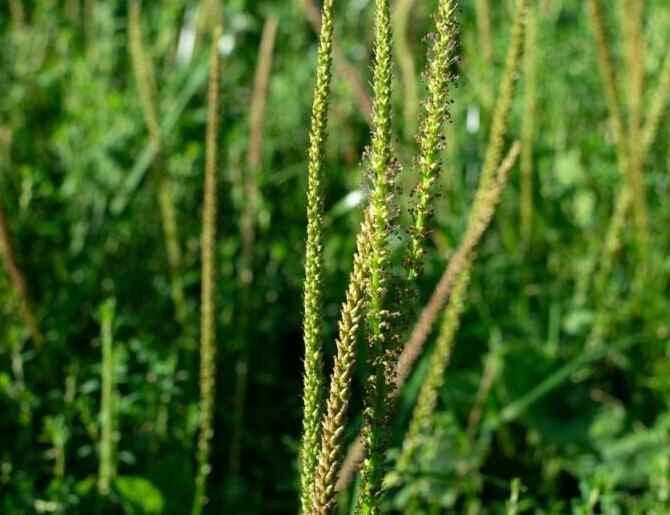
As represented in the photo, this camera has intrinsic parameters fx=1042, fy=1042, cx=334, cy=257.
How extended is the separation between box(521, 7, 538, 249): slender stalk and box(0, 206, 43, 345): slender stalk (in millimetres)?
1255

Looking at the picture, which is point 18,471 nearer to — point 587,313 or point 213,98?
point 213,98

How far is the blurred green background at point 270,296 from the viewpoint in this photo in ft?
6.75

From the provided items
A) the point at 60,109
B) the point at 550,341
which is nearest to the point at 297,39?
the point at 60,109

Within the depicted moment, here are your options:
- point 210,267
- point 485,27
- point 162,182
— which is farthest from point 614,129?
point 210,267

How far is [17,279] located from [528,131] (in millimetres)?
1280

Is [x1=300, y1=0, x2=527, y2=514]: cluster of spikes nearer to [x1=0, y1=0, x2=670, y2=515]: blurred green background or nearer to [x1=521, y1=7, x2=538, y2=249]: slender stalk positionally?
[x1=0, y1=0, x2=670, y2=515]: blurred green background

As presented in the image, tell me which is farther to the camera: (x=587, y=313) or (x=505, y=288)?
(x=505, y=288)

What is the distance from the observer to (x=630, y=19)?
2371 millimetres

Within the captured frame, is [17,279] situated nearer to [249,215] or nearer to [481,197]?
[249,215]

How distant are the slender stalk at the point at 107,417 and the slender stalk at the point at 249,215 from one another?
32 centimetres

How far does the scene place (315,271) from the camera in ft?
3.05

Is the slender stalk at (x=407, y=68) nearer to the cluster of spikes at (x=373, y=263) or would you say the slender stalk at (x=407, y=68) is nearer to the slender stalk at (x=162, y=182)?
the slender stalk at (x=162, y=182)

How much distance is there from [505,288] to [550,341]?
0.66ft

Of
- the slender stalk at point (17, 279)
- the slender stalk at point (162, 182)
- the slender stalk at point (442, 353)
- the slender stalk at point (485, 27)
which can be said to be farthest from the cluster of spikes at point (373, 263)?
the slender stalk at point (485, 27)
